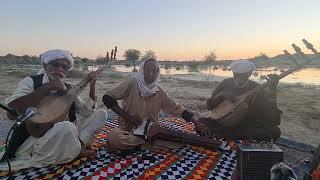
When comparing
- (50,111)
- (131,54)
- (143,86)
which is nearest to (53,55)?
(50,111)

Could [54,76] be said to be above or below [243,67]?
below

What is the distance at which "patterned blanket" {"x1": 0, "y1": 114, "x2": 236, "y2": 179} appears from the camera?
3.40m

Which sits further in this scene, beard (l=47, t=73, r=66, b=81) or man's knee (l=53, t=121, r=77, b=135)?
beard (l=47, t=73, r=66, b=81)

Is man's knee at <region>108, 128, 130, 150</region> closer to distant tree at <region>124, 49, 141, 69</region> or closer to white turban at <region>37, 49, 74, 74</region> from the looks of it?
white turban at <region>37, 49, 74, 74</region>

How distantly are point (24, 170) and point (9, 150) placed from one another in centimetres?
27

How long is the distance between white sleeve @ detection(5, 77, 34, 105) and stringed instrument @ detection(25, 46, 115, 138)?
181mm

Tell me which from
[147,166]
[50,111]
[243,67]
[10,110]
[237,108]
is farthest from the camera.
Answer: [243,67]

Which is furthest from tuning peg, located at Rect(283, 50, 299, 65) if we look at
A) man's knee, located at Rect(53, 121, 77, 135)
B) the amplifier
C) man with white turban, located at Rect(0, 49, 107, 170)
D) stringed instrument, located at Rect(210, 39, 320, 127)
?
man's knee, located at Rect(53, 121, 77, 135)

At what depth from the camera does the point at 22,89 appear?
135 inches

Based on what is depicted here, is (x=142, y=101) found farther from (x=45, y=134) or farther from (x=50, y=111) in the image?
(x=45, y=134)

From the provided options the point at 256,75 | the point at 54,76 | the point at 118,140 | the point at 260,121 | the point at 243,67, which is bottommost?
the point at 256,75

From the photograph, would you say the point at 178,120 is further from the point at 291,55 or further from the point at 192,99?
the point at 192,99

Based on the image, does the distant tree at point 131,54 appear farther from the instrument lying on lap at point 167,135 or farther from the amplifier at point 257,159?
the amplifier at point 257,159

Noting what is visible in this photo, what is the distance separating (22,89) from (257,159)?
245 centimetres
